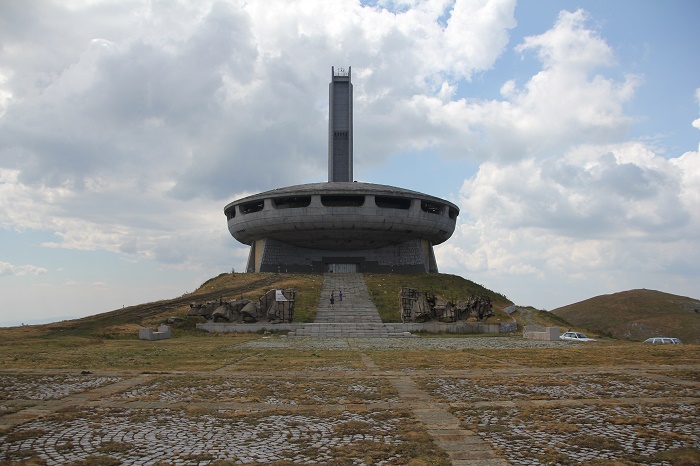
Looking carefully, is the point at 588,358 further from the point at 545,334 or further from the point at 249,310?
the point at 249,310

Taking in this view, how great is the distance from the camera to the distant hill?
152 ft

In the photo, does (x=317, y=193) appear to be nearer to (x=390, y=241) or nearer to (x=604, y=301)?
(x=390, y=241)

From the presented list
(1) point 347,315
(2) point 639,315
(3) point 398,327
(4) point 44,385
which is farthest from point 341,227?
(4) point 44,385

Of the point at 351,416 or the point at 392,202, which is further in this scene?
the point at 392,202

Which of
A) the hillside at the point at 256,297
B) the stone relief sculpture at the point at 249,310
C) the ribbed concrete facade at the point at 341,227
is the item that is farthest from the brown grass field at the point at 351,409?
the ribbed concrete facade at the point at 341,227

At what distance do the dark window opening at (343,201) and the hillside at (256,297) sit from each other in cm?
844

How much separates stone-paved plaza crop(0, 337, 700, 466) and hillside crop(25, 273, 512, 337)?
14589 millimetres

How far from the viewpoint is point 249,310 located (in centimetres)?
2656

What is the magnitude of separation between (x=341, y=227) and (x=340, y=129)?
19.4m

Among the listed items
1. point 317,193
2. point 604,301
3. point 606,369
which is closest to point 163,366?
point 606,369

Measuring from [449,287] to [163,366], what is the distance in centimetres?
3071

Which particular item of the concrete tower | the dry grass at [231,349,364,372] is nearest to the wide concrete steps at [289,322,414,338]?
the dry grass at [231,349,364,372]

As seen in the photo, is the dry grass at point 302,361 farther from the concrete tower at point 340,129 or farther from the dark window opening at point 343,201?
the concrete tower at point 340,129

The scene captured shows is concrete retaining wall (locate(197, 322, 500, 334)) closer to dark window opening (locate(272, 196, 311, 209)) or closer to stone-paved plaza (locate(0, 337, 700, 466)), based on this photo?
stone-paved plaza (locate(0, 337, 700, 466))
